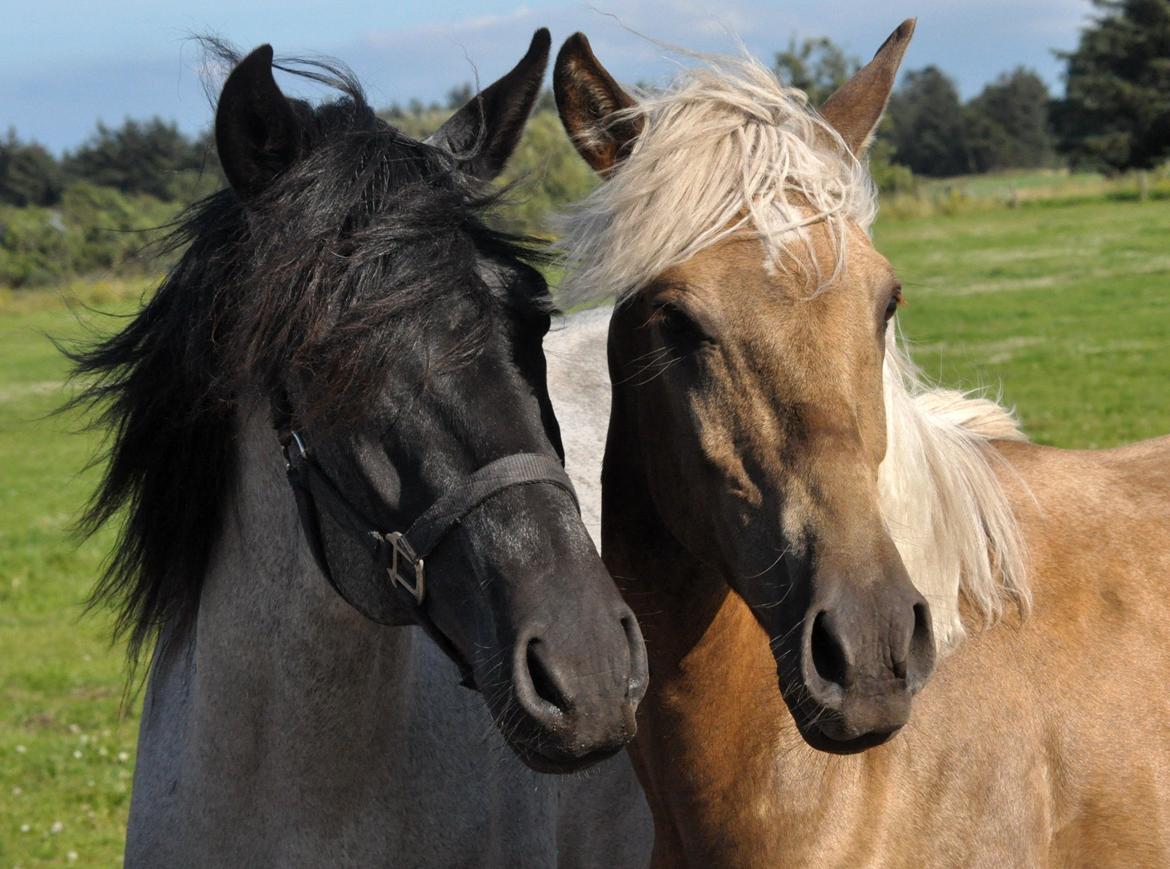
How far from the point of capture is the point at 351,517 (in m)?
2.30

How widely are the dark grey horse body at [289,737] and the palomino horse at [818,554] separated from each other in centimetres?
42

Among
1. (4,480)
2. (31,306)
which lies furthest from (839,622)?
(31,306)

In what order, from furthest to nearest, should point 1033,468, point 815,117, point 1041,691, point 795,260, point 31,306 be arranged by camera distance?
point 31,306, point 1033,468, point 1041,691, point 815,117, point 795,260

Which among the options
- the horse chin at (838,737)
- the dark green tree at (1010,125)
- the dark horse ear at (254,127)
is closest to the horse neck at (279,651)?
the dark horse ear at (254,127)

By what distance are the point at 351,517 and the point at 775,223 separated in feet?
3.08

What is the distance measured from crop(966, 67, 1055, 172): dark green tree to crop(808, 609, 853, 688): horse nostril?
65.0 meters

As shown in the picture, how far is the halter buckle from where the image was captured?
2209 millimetres

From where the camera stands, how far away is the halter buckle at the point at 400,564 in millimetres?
2209

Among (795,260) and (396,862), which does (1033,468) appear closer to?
(795,260)

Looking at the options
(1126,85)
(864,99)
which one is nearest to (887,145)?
(1126,85)

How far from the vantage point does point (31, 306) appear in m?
26.9

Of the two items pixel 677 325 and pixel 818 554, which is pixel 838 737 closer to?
pixel 818 554

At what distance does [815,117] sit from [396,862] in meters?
1.81

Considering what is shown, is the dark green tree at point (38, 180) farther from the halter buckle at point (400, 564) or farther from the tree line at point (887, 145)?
the halter buckle at point (400, 564)
